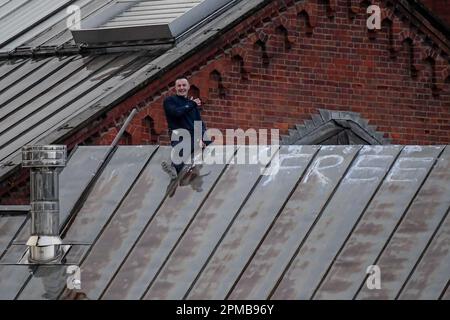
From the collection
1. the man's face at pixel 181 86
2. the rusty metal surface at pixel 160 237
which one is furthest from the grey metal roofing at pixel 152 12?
the rusty metal surface at pixel 160 237

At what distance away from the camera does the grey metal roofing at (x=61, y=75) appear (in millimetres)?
35125

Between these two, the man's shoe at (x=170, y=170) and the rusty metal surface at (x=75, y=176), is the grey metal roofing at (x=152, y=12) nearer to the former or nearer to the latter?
the rusty metal surface at (x=75, y=176)

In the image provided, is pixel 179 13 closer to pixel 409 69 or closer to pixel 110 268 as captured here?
pixel 409 69

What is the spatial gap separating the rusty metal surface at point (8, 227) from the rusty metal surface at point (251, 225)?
9.90 feet

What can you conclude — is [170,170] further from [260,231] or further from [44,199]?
[260,231]

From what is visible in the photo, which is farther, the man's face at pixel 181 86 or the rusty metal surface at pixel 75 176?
the man's face at pixel 181 86

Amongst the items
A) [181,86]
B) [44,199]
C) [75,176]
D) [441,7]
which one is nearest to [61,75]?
[181,86]

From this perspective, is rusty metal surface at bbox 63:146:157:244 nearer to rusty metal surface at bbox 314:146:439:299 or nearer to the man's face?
the man's face

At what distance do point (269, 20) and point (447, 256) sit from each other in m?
9.42

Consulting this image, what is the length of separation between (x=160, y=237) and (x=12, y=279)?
182 centimetres

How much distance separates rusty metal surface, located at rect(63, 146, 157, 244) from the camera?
1193 inches

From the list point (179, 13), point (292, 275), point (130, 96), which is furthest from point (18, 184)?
point (292, 275)

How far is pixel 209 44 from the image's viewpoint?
35.9 metres

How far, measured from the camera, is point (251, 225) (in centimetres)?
2941
